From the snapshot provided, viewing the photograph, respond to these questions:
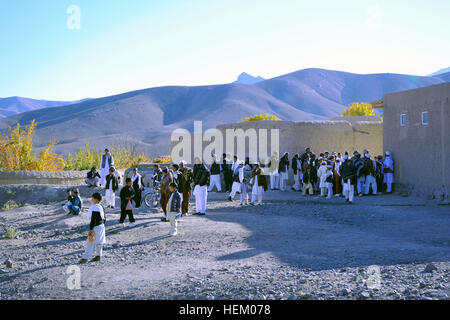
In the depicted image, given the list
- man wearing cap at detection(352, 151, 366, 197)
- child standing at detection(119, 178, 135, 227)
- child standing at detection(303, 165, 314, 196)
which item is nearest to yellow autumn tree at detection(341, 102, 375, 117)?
man wearing cap at detection(352, 151, 366, 197)

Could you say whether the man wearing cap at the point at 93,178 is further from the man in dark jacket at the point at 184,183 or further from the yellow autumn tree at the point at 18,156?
the man in dark jacket at the point at 184,183

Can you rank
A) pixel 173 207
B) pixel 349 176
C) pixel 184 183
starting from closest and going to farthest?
1. pixel 173 207
2. pixel 184 183
3. pixel 349 176

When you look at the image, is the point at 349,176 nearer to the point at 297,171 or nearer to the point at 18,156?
the point at 297,171

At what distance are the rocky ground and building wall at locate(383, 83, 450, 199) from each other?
1.87 metres

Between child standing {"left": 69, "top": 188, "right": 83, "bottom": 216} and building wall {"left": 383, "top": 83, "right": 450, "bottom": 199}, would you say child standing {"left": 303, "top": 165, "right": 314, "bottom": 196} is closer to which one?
building wall {"left": 383, "top": 83, "right": 450, "bottom": 199}

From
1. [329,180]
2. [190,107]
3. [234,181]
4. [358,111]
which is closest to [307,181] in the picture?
[329,180]

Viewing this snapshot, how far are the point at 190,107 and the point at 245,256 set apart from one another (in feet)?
332

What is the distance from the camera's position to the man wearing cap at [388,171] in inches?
707

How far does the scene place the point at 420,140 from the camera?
54.6 feet

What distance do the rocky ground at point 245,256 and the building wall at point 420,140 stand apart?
1872mm

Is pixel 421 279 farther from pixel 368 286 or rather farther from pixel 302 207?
pixel 302 207

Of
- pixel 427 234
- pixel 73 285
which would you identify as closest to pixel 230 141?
pixel 427 234
